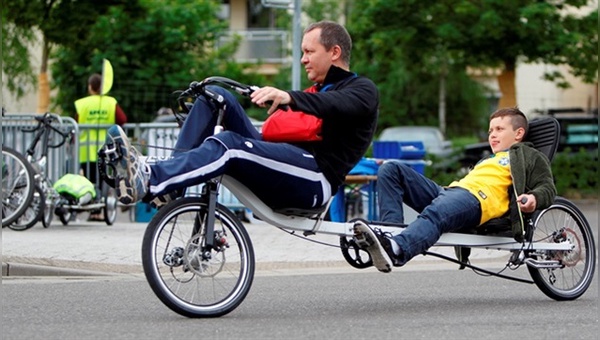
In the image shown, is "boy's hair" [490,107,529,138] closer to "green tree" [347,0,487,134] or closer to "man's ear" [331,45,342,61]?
"man's ear" [331,45,342,61]

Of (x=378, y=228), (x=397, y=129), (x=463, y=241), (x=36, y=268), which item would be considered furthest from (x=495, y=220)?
(x=397, y=129)

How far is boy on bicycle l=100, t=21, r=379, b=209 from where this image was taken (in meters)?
6.86

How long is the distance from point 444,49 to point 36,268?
18749 millimetres

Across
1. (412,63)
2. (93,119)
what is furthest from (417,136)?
(93,119)

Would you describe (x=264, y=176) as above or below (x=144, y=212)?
above

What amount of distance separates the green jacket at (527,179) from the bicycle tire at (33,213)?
6625mm

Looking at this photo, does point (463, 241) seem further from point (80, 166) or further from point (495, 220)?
point (80, 166)

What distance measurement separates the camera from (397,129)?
122 feet

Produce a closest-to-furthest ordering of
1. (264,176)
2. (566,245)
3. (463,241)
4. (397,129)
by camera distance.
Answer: (264,176) → (463,241) → (566,245) → (397,129)

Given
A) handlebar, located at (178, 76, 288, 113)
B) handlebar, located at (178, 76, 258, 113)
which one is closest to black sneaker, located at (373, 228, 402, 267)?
handlebar, located at (178, 76, 288, 113)

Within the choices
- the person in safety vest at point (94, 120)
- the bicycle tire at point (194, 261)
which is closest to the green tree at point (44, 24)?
the person in safety vest at point (94, 120)

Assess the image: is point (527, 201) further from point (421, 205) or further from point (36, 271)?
point (36, 271)

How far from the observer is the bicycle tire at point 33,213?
540 inches

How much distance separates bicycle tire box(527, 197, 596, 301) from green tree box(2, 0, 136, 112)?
19.1 metres
